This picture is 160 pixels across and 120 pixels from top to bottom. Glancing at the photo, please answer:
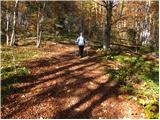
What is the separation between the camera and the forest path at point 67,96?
1105 cm

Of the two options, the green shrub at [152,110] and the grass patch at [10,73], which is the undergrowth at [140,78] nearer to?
the green shrub at [152,110]

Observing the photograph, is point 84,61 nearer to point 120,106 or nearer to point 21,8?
point 120,106

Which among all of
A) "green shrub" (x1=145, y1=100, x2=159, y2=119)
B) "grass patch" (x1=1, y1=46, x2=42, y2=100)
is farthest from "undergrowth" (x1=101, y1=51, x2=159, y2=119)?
"grass patch" (x1=1, y1=46, x2=42, y2=100)

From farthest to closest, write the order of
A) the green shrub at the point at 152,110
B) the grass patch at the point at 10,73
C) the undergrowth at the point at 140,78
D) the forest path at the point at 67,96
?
1. the grass patch at the point at 10,73
2. the undergrowth at the point at 140,78
3. the green shrub at the point at 152,110
4. the forest path at the point at 67,96

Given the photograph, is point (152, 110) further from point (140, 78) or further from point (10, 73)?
point (10, 73)

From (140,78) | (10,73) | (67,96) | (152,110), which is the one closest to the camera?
(152,110)

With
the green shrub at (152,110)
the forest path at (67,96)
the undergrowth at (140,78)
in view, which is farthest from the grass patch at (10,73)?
the green shrub at (152,110)

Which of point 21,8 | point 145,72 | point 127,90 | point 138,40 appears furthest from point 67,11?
point 127,90

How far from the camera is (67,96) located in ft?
41.1

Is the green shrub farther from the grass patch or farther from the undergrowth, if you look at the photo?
the grass patch

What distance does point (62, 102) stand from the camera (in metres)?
11.9

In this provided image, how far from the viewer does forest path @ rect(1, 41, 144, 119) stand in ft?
36.2

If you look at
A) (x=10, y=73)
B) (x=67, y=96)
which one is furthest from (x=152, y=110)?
(x=10, y=73)

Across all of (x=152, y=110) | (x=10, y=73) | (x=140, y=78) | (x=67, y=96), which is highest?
(x=10, y=73)
